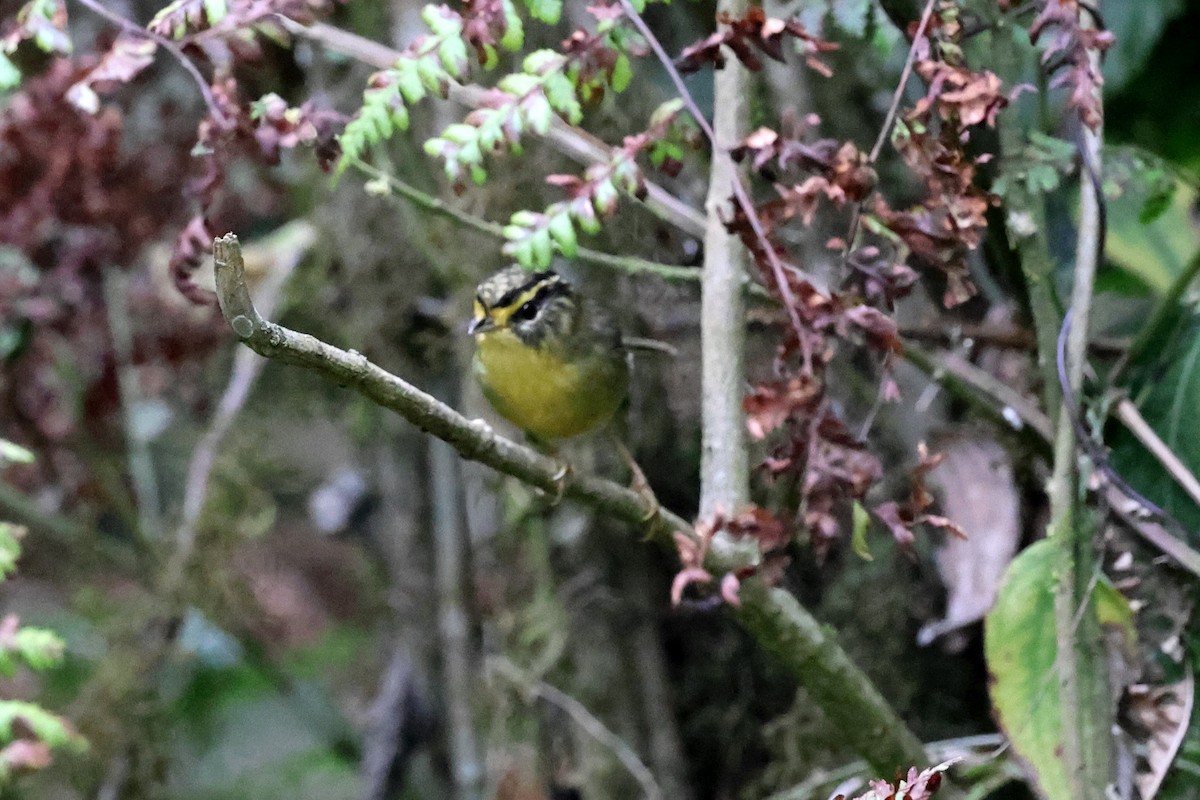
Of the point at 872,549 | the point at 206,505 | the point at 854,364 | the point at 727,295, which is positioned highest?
the point at 727,295

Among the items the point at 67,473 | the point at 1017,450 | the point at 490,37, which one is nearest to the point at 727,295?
the point at 490,37

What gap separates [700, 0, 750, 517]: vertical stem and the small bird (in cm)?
45

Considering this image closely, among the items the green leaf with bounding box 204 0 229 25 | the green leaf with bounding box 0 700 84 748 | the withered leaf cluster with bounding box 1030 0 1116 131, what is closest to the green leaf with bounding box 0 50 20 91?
the green leaf with bounding box 204 0 229 25

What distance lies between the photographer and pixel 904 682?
198cm

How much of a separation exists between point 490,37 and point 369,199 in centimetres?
152

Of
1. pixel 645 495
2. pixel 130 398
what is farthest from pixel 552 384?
pixel 130 398

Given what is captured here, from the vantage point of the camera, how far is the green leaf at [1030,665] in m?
1.39

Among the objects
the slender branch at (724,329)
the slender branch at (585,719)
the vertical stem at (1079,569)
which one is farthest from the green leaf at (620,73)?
the slender branch at (585,719)

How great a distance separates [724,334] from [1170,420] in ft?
2.44

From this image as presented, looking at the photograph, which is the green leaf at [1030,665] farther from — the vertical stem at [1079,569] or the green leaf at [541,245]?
the green leaf at [541,245]

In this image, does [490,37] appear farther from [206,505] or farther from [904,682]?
[206,505]

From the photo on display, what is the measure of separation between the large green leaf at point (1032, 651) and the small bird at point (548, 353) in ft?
2.24

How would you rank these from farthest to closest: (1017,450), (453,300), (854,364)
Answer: (453,300) < (854,364) < (1017,450)

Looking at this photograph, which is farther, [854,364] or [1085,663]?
[854,364]
